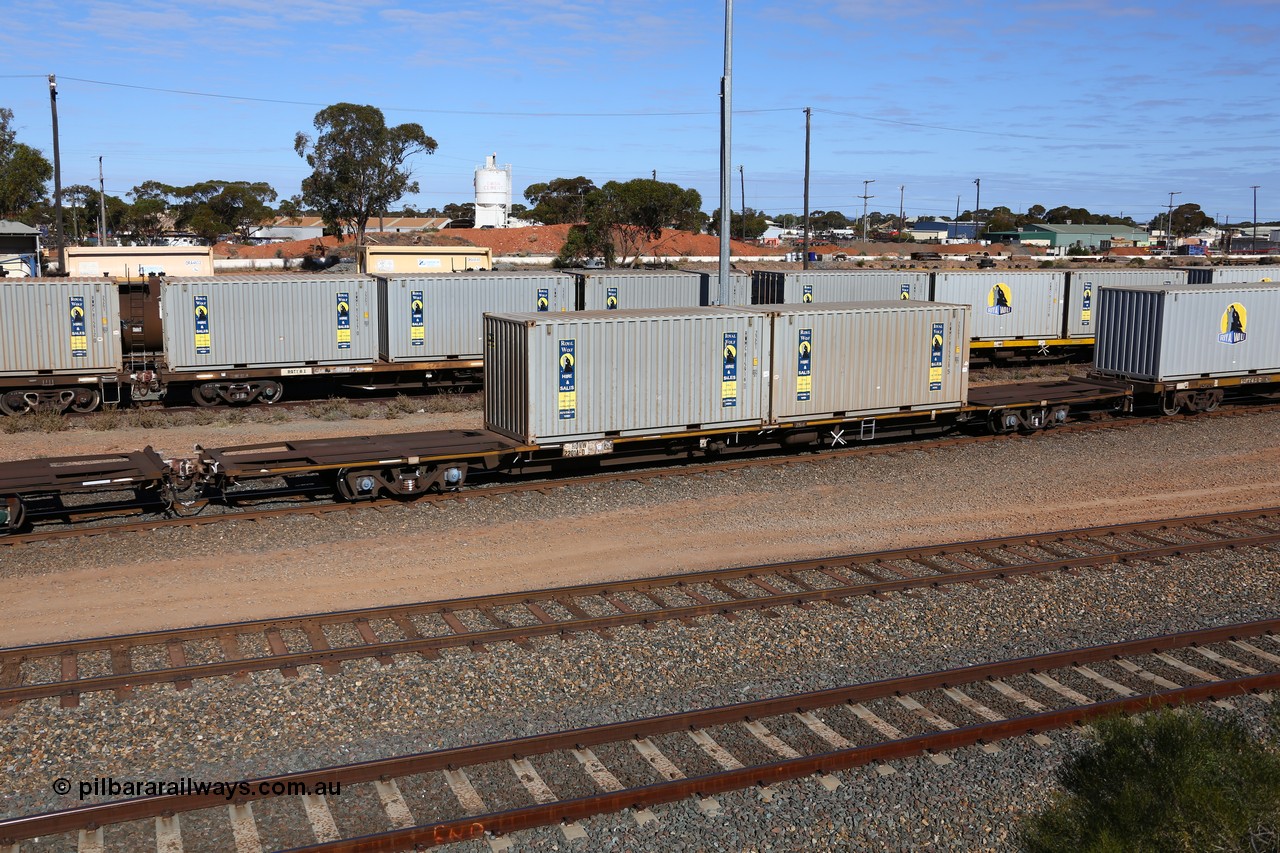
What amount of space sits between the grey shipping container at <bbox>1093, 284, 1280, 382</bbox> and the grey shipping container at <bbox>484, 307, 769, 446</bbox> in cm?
1042

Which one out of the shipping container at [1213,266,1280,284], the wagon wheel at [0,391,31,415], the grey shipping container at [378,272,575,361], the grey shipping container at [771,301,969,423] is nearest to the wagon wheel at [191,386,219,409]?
the wagon wheel at [0,391,31,415]

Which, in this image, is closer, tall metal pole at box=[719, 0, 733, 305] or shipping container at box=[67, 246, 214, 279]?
tall metal pole at box=[719, 0, 733, 305]

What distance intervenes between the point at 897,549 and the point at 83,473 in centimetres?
1080

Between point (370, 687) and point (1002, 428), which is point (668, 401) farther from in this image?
point (370, 687)

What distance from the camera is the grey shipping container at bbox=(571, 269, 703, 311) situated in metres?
30.1

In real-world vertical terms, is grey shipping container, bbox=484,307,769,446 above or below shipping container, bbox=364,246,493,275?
below

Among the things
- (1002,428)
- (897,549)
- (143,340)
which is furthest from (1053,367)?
(143,340)

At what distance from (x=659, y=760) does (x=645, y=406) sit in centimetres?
1010

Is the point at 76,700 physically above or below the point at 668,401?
below

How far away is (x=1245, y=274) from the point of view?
37188 mm

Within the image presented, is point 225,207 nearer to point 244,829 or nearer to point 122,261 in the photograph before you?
point 122,261

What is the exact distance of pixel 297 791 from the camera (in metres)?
7.64

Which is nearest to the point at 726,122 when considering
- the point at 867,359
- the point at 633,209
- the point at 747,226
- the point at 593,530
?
the point at 867,359

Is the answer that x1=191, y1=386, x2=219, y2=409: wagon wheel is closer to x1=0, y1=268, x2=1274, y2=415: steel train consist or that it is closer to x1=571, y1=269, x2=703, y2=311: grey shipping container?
x1=0, y1=268, x2=1274, y2=415: steel train consist
